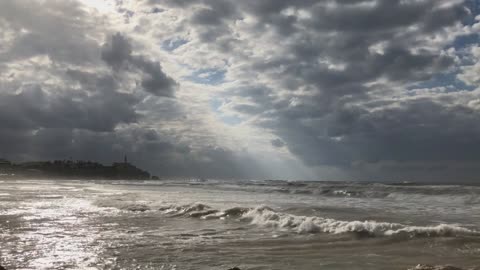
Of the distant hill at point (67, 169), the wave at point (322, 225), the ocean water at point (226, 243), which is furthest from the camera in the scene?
the distant hill at point (67, 169)

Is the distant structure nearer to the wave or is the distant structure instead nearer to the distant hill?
the distant hill

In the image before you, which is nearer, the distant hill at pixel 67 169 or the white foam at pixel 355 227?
the white foam at pixel 355 227

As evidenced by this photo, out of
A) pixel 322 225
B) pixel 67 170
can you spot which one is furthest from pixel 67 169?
pixel 322 225

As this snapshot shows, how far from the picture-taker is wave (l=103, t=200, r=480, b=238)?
11.3 metres

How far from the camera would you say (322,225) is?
1265 cm

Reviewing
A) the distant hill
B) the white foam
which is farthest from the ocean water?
the distant hill

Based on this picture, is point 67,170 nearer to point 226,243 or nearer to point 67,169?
point 67,169

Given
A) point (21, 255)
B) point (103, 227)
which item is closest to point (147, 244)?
point (21, 255)

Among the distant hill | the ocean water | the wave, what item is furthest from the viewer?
the distant hill

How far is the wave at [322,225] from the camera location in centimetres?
1134

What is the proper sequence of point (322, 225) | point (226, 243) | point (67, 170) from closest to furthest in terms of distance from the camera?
1. point (226, 243)
2. point (322, 225)
3. point (67, 170)

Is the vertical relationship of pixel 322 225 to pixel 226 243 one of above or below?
above

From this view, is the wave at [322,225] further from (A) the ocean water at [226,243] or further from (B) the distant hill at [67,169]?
(B) the distant hill at [67,169]

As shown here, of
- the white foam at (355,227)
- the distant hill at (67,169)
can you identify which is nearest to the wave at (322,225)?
the white foam at (355,227)
